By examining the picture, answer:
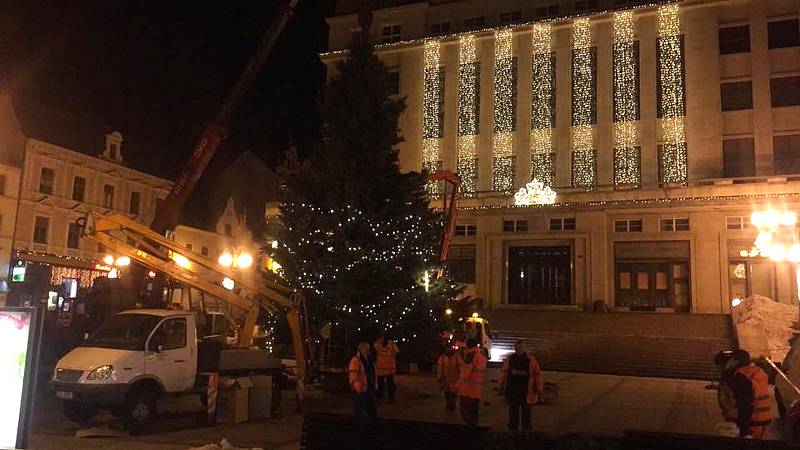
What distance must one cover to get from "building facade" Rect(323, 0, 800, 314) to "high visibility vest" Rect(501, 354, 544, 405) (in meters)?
28.3

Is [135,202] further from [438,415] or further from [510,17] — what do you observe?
[438,415]

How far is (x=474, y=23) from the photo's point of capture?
154 ft

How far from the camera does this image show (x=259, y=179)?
66.2 metres

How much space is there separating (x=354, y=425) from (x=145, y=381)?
6.63 metres

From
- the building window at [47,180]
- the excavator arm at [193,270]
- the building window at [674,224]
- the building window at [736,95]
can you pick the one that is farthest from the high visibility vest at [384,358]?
the building window at [47,180]

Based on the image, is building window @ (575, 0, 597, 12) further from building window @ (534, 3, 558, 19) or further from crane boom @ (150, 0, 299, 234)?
crane boom @ (150, 0, 299, 234)

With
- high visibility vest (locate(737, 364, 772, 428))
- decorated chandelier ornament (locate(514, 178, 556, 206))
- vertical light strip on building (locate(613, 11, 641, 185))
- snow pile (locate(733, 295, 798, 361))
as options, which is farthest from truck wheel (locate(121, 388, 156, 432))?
vertical light strip on building (locate(613, 11, 641, 185))

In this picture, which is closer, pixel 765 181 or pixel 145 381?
pixel 145 381

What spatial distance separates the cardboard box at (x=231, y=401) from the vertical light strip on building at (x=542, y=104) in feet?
106

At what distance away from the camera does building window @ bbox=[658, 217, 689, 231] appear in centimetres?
3875

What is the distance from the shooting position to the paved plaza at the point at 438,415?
1180cm

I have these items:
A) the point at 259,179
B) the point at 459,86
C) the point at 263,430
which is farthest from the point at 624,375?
the point at 259,179

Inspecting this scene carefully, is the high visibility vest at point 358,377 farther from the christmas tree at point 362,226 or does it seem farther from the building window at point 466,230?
the building window at point 466,230

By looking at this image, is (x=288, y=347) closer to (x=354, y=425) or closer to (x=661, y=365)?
(x=354, y=425)
